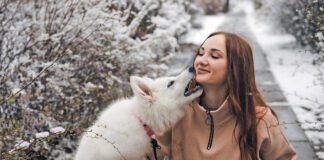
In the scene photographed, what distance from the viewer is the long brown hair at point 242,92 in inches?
125

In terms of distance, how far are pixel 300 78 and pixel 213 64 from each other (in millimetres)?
6991

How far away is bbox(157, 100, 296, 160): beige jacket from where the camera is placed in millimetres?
3225

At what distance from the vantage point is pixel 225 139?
10.6 ft

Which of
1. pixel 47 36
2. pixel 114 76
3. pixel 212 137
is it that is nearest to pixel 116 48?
pixel 114 76

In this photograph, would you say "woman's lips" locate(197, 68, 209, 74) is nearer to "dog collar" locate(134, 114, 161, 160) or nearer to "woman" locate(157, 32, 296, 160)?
"woman" locate(157, 32, 296, 160)

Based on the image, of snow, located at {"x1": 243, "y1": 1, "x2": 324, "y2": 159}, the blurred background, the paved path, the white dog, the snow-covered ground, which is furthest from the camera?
snow, located at {"x1": 243, "y1": 1, "x2": 324, "y2": 159}

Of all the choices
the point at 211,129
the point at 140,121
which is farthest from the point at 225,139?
the point at 140,121

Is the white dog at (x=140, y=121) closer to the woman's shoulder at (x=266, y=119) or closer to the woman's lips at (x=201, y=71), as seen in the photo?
the woman's lips at (x=201, y=71)

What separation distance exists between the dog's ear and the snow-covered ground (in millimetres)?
1213

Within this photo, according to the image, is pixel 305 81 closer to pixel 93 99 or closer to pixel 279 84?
pixel 279 84

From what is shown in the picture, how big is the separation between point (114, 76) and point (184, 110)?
251 centimetres

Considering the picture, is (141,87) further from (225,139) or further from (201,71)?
(225,139)

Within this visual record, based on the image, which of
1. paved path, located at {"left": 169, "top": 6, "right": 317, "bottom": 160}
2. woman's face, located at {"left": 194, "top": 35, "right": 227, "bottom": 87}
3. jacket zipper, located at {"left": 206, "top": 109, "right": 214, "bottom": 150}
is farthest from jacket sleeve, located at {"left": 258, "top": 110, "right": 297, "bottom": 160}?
woman's face, located at {"left": 194, "top": 35, "right": 227, "bottom": 87}

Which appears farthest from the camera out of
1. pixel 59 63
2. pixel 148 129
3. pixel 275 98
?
pixel 275 98
